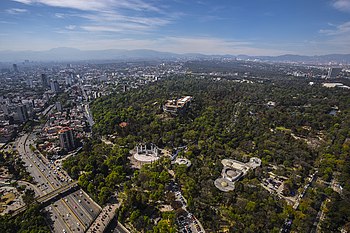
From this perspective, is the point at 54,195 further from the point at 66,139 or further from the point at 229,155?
the point at 229,155

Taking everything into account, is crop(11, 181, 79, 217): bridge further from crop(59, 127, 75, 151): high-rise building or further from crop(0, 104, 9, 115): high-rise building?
crop(0, 104, 9, 115): high-rise building

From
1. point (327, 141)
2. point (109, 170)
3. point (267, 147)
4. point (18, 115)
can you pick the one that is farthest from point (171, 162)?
point (18, 115)

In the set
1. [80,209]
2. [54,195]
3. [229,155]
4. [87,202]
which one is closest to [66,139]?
[54,195]

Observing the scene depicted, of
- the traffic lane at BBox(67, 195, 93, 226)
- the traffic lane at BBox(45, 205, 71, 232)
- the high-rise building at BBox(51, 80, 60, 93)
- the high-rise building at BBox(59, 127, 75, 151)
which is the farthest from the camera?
the high-rise building at BBox(51, 80, 60, 93)

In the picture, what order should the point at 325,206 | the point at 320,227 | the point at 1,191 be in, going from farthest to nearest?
1. the point at 1,191
2. the point at 325,206
3. the point at 320,227

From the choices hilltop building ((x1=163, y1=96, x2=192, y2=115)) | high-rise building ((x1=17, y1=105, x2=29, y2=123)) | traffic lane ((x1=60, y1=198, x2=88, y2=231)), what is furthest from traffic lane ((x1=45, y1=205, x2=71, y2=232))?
high-rise building ((x1=17, y1=105, x2=29, y2=123))

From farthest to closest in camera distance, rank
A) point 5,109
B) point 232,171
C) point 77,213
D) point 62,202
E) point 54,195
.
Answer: point 5,109, point 232,171, point 54,195, point 62,202, point 77,213

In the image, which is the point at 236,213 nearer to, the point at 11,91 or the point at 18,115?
the point at 18,115
